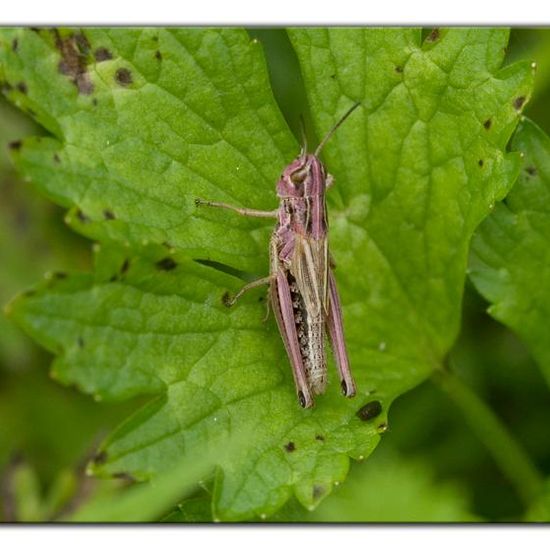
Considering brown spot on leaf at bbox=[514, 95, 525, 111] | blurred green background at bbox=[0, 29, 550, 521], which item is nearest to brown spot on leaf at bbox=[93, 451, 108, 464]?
blurred green background at bbox=[0, 29, 550, 521]

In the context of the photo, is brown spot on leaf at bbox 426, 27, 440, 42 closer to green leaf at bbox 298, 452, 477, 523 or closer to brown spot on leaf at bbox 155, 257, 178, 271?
brown spot on leaf at bbox 155, 257, 178, 271

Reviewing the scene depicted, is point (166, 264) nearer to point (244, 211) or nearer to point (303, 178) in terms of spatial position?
point (244, 211)

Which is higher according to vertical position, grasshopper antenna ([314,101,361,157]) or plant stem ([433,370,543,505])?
grasshopper antenna ([314,101,361,157])

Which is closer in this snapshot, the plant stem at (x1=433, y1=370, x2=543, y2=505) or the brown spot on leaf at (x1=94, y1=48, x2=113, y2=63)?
the brown spot on leaf at (x1=94, y1=48, x2=113, y2=63)

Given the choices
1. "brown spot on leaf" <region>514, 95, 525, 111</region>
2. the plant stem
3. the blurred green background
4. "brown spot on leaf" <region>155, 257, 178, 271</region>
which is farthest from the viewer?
the blurred green background

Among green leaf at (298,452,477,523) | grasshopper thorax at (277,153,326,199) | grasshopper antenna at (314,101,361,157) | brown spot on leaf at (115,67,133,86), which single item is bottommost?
green leaf at (298,452,477,523)

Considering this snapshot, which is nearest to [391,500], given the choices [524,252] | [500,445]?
[500,445]

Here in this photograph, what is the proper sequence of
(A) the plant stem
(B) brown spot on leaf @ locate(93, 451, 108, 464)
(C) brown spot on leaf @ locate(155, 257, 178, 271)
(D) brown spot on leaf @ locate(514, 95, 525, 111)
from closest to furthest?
(B) brown spot on leaf @ locate(93, 451, 108, 464), (C) brown spot on leaf @ locate(155, 257, 178, 271), (D) brown spot on leaf @ locate(514, 95, 525, 111), (A) the plant stem

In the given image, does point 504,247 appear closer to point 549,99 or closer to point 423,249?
point 423,249

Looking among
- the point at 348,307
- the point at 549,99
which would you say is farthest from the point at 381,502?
the point at 549,99
